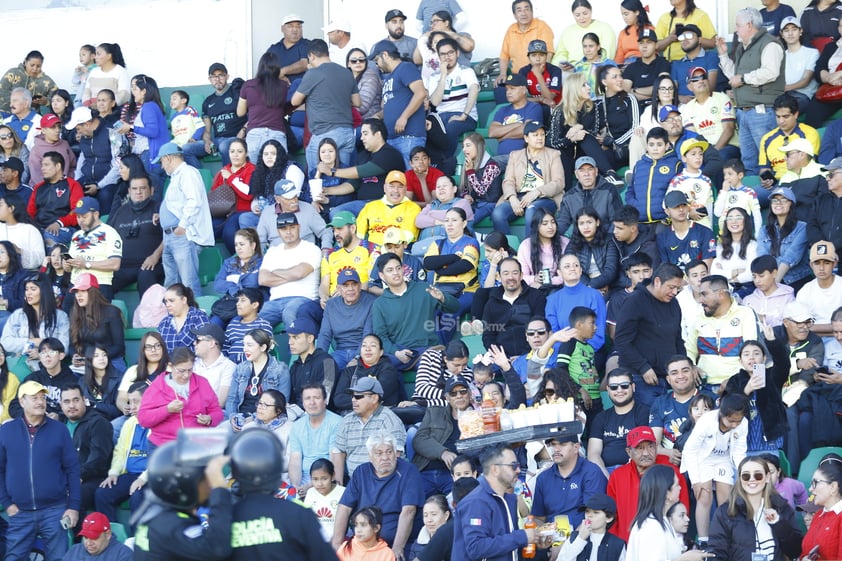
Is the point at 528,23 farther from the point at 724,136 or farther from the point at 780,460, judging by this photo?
the point at 780,460

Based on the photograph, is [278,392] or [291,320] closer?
[278,392]

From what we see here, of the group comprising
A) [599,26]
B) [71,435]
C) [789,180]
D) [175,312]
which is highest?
[599,26]

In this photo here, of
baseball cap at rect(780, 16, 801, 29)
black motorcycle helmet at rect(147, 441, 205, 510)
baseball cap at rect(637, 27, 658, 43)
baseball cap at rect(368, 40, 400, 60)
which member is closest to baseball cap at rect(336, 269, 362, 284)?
baseball cap at rect(368, 40, 400, 60)

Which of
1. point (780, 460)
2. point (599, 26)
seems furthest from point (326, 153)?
point (780, 460)

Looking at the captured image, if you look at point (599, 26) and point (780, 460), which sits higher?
point (599, 26)

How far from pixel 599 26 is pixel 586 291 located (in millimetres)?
4320

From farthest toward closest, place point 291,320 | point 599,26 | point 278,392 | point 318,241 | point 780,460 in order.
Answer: point 599,26, point 318,241, point 291,320, point 278,392, point 780,460

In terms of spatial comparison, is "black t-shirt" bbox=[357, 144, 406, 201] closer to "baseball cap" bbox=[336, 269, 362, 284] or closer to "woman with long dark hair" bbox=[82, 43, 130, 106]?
"baseball cap" bbox=[336, 269, 362, 284]

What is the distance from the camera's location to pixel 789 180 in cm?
1211

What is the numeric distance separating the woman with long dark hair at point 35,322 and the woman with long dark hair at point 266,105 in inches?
100

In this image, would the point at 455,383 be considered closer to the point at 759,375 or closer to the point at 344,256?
the point at 759,375

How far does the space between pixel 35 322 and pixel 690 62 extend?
6196 millimetres

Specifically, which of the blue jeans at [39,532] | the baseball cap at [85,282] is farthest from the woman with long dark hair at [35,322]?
the blue jeans at [39,532]

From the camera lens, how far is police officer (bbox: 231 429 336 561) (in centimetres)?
553
